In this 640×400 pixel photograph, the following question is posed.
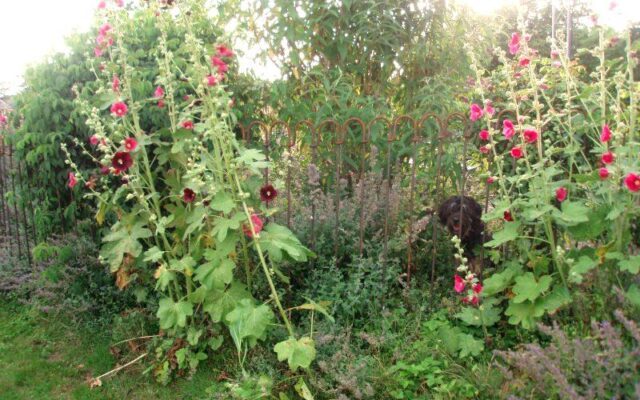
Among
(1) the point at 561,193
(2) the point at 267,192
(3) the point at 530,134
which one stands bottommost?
(1) the point at 561,193

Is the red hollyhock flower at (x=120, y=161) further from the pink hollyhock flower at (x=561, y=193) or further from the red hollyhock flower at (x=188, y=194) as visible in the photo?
the pink hollyhock flower at (x=561, y=193)

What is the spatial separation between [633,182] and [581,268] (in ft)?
1.58

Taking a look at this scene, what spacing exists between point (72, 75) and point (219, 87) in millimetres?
1881

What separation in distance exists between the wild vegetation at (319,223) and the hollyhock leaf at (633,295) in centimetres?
3

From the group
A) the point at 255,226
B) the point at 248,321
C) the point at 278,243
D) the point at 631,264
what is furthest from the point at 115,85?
the point at 631,264

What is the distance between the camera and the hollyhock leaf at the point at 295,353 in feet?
9.59

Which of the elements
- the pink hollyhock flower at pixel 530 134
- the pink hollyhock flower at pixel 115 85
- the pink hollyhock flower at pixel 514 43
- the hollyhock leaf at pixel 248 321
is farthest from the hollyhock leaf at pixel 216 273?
the pink hollyhock flower at pixel 514 43

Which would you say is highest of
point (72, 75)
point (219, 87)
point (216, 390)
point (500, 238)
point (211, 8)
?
point (211, 8)

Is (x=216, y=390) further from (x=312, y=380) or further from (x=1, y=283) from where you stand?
(x=1, y=283)

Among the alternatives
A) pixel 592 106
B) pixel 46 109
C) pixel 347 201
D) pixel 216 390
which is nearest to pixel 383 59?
pixel 347 201

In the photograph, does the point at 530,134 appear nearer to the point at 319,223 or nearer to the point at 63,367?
the point at 319,223

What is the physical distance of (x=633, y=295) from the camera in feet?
8.86

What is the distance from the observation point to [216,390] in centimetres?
333

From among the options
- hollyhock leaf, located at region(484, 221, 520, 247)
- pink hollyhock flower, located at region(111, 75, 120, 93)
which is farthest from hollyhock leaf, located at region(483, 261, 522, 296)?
pink hollyhock flower, located at region(111, 75, 120, 93)
